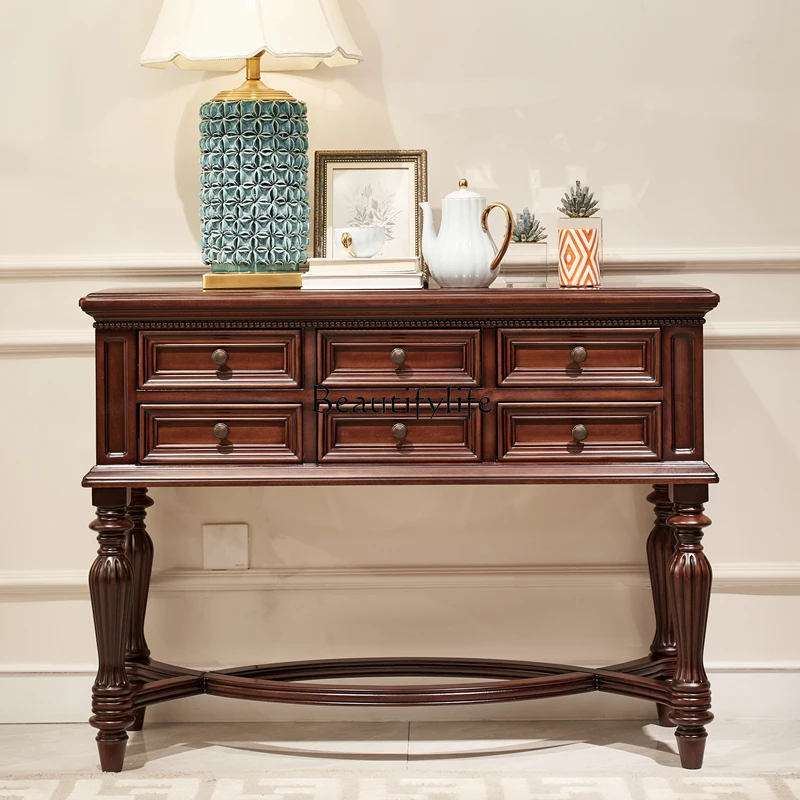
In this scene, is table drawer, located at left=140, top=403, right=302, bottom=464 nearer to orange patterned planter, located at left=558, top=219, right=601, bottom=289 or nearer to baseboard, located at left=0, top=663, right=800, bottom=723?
orange patterned planter, located at left=558, top=219, right=601, bottom=289

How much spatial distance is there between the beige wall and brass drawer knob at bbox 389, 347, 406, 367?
58cm

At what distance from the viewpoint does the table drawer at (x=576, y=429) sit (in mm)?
1977

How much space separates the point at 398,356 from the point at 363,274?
20 cm

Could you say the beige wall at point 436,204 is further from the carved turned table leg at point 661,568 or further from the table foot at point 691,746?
the table foot at point 691,746

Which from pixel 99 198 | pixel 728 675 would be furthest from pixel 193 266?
pixel 728 675

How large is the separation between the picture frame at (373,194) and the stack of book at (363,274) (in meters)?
0.25

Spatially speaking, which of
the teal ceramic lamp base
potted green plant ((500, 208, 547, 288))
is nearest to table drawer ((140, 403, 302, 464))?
the teal ceramic lamp base

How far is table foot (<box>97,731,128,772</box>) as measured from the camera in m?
2.12

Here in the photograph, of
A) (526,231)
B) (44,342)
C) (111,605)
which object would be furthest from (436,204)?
(111,605)

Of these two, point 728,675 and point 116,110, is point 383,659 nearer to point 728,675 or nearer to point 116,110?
point 728,675

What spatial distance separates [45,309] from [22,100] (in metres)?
0.48

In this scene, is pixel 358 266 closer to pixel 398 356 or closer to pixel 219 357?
pixel 398 356

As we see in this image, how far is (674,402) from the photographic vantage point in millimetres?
1973

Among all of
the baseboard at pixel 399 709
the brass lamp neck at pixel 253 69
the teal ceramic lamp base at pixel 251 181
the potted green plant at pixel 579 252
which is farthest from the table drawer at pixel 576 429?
the brass lamp neck at pixel 253 69
